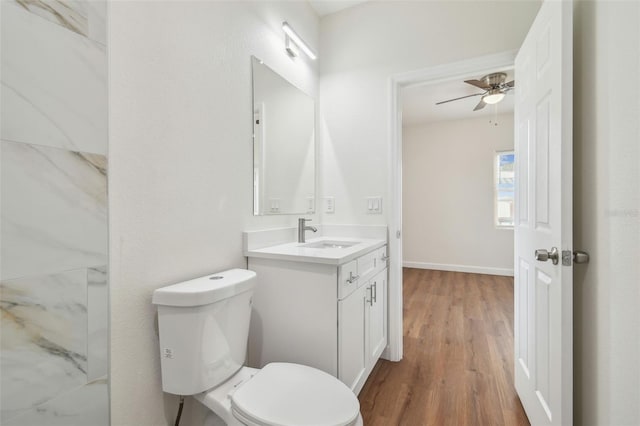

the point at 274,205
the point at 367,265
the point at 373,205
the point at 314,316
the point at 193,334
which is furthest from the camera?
the point at 373,205

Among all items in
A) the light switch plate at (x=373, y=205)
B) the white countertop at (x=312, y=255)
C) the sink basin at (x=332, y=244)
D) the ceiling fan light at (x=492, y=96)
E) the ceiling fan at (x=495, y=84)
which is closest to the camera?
the white countertop at (x=312, y=255)

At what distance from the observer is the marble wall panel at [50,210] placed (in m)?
0.78

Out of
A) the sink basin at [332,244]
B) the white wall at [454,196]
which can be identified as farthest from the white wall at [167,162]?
the white wall at [454,196]

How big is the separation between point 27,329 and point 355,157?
1.91 meters

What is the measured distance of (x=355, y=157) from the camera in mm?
2229

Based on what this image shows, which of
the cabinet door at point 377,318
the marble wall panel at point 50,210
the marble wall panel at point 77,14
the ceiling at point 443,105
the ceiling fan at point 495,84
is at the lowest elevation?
the cabinet door at point 377,318

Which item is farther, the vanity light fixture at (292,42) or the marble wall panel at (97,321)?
the vanity light fixture at (292,42)

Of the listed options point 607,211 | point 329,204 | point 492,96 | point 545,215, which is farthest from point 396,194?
point 492,96

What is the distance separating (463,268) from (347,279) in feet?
13.3

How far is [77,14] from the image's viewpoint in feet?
3.00

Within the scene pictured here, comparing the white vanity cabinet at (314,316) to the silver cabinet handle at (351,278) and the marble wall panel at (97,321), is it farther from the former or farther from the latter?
the marble wall panel at (97,321)

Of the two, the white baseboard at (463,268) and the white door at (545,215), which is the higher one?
the white door at (545,215)

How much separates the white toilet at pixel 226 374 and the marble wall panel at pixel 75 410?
186 mm

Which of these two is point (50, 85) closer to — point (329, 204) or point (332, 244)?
point (332, 244)
